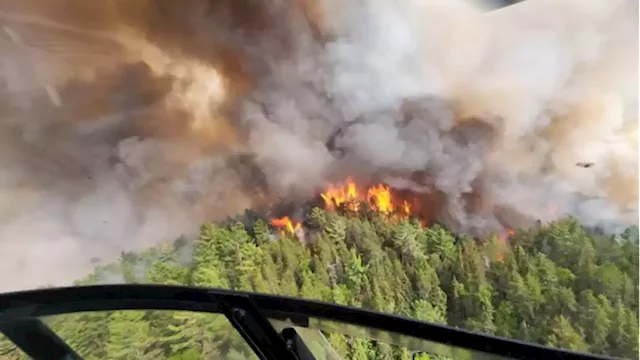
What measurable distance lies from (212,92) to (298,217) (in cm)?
41

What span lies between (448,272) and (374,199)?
28cm

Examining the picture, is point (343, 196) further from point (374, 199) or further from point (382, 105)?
point (382, 105)

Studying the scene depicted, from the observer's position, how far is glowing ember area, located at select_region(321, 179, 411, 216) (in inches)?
69.5

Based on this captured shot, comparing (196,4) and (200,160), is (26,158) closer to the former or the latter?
(200,160)

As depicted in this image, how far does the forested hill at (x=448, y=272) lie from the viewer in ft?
5.53

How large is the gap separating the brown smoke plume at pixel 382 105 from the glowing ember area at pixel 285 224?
0.07 metres

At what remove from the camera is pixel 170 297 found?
1.03 meters

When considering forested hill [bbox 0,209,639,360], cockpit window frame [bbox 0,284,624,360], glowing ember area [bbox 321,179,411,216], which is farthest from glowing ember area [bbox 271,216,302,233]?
cockpit window frame [bbox 0,284,624,360]

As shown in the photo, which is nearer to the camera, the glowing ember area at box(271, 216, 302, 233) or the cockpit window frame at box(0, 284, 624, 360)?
the cockpit window frame at box(0, 284, 624, 360)

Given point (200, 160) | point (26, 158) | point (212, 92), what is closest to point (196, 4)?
point (212, 92)

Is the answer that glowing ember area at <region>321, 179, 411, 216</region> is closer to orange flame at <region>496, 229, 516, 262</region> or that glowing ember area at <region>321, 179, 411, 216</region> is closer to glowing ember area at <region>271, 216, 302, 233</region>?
glowing ember area at <region>271, 216, 302, 233</region>

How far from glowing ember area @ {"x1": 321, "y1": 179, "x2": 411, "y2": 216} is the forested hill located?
0.03m

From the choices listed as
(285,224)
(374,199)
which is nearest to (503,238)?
(374,199)

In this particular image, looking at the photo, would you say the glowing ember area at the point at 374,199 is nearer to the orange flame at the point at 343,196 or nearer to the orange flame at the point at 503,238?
the orange flame at the point at 343,196
